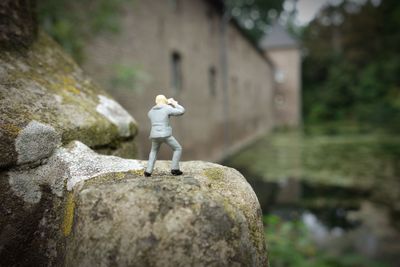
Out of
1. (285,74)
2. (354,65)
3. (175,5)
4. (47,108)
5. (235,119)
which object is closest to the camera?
(47,108)

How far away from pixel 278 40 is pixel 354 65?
10205 millimetres

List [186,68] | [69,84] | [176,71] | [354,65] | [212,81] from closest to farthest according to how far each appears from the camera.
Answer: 1. [69,84]
2. [176,71]
3. [186,68]
4. [212,81]
5. [354,65]

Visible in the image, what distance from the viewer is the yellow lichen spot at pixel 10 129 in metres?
1.72

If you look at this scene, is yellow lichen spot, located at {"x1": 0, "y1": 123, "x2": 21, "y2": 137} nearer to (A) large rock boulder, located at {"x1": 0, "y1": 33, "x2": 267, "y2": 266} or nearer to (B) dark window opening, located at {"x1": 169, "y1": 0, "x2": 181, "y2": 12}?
(A) large rock boulder, located at {"x1": 0, "y1": 33, "x2": 267, "y2": 266}

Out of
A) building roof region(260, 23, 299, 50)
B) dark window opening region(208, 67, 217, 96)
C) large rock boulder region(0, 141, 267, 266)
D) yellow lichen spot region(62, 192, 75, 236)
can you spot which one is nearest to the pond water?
dark window opening region(208, 67, 217, 96)

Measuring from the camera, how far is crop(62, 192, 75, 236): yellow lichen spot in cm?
158

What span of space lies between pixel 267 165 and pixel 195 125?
2.99 meters

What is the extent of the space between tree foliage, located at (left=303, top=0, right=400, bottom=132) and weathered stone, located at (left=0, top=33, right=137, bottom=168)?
31.9 meters

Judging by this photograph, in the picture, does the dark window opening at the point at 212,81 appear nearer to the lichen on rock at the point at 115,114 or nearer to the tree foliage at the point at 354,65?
the lichen on rock at the point at 115,114

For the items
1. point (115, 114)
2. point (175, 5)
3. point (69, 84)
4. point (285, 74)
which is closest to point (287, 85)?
point (285, 74)

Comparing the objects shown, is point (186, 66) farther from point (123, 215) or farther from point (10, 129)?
point (123, 215)

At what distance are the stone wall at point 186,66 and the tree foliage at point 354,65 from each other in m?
18.6

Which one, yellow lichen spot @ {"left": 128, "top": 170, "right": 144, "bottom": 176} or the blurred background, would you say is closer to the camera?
yellow lichen spot @ {"left": 128, "top": 170, "right": 144, "bottom": 176}

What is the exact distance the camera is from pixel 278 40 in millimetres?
31688
